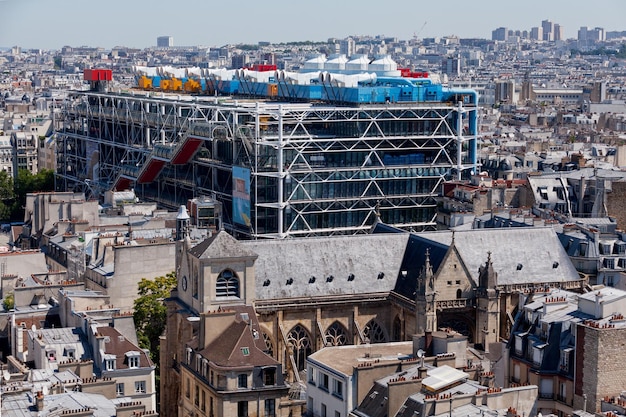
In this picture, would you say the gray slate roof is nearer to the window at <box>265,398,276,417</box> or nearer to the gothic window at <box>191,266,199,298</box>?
the gothic window at <box>191,266,199,298</box>

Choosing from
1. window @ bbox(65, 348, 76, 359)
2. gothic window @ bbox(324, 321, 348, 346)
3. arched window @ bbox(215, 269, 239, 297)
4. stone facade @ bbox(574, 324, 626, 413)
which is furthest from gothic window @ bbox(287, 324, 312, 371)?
stone facade @ bbox(574, 324, 626, 413)

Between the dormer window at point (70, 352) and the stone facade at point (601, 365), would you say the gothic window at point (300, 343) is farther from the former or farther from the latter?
the stone facade at point (601, 365)

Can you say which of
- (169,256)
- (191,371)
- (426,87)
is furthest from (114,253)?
(426,87)

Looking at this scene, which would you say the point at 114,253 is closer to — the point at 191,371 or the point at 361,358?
the point at 191,371

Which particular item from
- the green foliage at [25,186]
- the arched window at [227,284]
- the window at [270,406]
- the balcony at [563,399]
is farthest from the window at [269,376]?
the green foliage at [25,186]

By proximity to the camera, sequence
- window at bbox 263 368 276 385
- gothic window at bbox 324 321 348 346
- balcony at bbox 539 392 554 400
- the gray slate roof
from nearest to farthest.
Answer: balcony at bbox 539 392 554 400, window at bbox 263 368 276 385, gothic window at bbox 324 321 348 346, the gray slate roof

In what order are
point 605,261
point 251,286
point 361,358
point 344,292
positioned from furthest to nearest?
point 605,261 < point 344,292 < point 251,286 < point 361,358

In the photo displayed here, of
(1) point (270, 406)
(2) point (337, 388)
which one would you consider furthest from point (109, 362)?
(2) point (337, 388)
